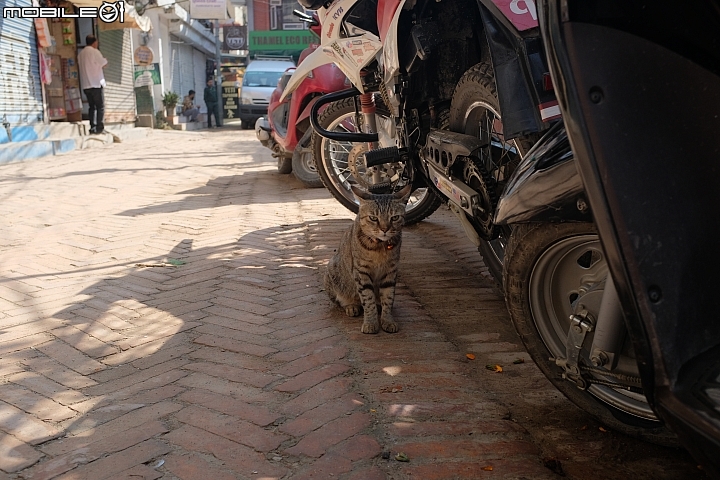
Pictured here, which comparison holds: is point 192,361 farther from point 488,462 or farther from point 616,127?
point 616,127

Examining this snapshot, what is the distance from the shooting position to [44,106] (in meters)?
14.9

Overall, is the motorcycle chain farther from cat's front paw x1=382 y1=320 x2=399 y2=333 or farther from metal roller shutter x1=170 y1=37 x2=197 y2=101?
metal roller shutter x1=170 y1=37 x2=197 y2=101

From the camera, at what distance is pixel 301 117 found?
23.5 ft

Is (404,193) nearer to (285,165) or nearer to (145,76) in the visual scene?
(285,165)

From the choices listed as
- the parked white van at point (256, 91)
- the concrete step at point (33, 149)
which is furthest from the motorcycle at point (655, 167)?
the parked white van at point (256, 91)

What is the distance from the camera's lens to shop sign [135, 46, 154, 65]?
23.7m

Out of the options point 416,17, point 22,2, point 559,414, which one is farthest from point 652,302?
point 22,2

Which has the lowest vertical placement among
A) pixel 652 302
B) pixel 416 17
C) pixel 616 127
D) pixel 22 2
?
pixel 652 302

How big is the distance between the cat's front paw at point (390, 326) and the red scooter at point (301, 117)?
284 cm

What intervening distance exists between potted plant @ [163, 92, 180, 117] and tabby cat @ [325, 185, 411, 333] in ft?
76.2

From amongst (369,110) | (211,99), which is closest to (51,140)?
(369,110)

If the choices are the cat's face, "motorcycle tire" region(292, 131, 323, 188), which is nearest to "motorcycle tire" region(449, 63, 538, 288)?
the cat's face

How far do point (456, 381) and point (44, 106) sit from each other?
14568 millimetres

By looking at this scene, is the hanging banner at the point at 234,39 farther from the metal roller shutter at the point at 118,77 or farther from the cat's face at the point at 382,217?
the cat's face at the point at 382,217
